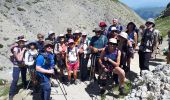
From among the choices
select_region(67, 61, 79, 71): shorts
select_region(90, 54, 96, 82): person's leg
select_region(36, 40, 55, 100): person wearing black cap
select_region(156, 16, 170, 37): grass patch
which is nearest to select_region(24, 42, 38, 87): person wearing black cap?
select_region(67, 61, 79, 71): shorts

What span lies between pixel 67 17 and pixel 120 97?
47774 mm

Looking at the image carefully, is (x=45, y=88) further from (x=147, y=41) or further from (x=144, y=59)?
(x=147, y=41)

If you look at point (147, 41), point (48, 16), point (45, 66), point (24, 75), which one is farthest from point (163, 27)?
point (45, 66)

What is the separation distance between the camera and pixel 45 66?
1273 cm

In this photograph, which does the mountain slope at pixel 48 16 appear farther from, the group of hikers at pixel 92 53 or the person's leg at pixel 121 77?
the person's leg at pixel 121 77

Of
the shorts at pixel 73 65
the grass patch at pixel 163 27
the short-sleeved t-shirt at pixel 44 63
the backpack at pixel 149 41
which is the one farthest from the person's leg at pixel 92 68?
the grass patch at pixel 163 27

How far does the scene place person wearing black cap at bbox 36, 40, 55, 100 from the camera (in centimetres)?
1252

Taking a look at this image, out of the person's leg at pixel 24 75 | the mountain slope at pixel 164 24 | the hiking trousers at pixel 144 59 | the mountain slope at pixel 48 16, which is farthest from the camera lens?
the mountain slope at pixel 48 16

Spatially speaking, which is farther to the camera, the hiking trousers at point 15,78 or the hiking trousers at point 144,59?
the hiking trousers at point 144,59

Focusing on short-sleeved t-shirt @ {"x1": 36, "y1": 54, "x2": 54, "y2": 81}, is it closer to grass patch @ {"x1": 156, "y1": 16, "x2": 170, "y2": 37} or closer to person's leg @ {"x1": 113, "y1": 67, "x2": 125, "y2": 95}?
person's leg @ {"x1": 113, "y1": 67, "x2": 125, "y2": 95}

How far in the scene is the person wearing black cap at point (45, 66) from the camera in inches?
493

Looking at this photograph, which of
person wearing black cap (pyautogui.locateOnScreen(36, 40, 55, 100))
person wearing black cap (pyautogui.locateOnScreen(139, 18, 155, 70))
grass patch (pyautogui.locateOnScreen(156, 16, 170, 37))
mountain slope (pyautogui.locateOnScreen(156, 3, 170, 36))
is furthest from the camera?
mountain slope (pyautogui.locateOnScreen(156, 3, 170, 36))

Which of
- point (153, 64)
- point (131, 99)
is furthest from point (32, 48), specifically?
point (153, 64)

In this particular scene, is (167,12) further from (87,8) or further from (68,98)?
(68,98)
